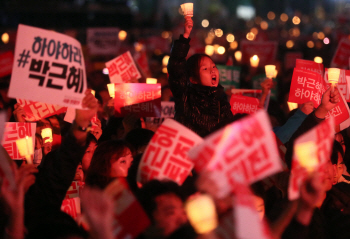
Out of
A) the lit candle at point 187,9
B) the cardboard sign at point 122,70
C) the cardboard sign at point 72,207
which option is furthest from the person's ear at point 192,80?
the cardboard sign at point 122,70

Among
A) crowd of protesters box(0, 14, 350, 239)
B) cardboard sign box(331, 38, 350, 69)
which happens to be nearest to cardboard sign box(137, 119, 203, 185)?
crowd of protesters box(0, 14, 350, 239)

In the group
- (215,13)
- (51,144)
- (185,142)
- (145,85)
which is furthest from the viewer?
(215,13)

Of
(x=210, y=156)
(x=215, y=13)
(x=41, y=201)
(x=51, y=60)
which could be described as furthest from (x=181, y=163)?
(x=215, y=13)

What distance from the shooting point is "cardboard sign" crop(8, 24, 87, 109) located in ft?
10.3

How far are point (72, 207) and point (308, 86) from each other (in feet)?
8.23

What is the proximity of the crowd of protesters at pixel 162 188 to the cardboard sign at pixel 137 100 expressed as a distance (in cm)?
81

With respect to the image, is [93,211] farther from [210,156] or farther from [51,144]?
[51,144]

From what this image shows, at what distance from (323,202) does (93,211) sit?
6.21ft

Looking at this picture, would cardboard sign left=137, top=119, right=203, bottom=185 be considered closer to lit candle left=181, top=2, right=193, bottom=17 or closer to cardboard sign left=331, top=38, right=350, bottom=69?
lit candle left=181, top=2, right=193, bottom=17

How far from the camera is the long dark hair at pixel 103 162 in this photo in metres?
3.23

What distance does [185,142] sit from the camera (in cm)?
300

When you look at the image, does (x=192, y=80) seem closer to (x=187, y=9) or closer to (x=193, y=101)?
(x=193, y=101)

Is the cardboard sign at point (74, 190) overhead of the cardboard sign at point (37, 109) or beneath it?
beneath

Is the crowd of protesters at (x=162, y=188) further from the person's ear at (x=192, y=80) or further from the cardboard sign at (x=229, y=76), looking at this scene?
the cardboard sign at (x=229, y=76)
